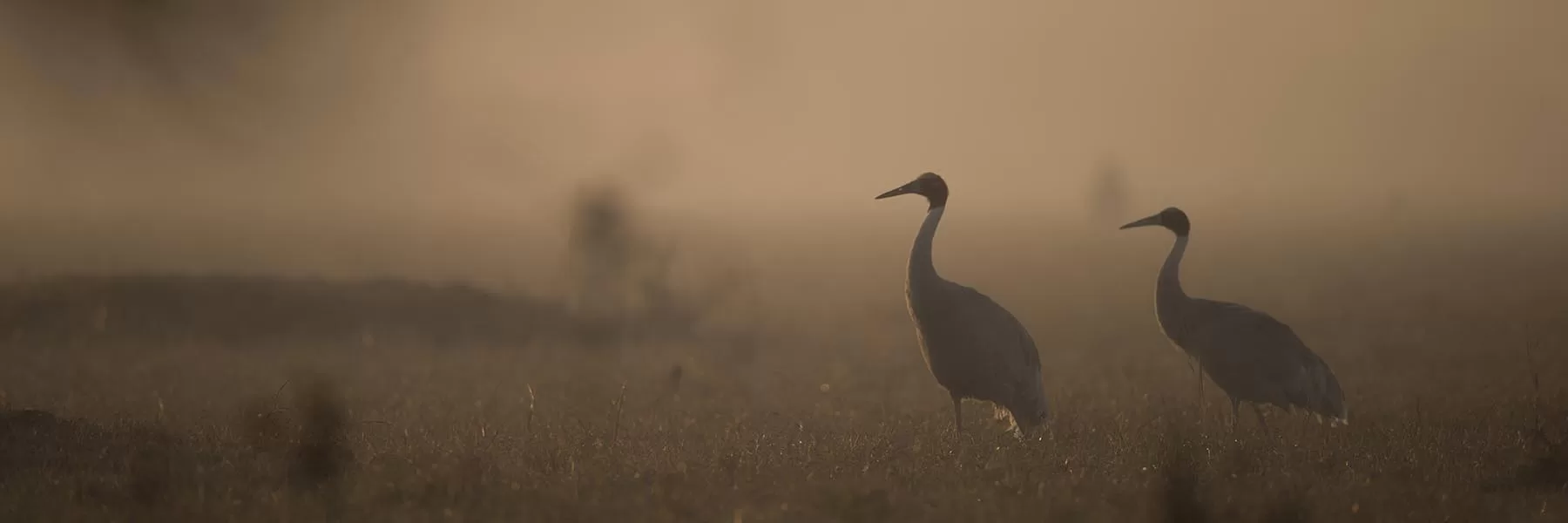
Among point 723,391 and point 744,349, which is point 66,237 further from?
point 723,391

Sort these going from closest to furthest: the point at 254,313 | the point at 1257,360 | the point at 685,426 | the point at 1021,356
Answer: the point at 1257,360
the point at 1021,356
the point at 685,426
the point at 254,313

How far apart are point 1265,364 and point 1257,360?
8 centimetres

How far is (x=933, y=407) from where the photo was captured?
14164 millimetres

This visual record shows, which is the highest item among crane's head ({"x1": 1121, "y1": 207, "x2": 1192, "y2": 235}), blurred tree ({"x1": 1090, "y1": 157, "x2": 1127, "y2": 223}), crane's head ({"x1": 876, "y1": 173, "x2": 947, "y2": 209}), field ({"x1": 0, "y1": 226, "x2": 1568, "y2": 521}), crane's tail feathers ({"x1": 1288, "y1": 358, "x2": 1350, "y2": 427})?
blurred tree ({"x1": 1090, "y1": 157, "x2": 1127, "y2": 223})

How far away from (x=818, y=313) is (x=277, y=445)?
23.0 m

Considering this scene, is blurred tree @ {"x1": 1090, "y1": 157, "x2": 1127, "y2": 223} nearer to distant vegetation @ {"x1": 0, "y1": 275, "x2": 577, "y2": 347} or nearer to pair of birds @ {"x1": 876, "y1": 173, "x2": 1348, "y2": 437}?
distant vegetation @ {"x1": 0, "y1": 275, "x2": 577, "y2": 347}

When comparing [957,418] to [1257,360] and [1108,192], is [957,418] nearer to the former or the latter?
[1257,360]

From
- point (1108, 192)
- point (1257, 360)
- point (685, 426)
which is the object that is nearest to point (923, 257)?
point (685, 426)

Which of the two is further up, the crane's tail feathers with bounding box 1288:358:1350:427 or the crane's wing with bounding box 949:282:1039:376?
the crane's wing with bounding box 949:282:1039:376

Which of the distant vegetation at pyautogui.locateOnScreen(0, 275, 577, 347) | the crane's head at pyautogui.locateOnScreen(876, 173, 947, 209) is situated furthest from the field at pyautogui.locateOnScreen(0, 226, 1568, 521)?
the crane's head at pyautogui.locateOnScreen(876, 173, 947, 209)

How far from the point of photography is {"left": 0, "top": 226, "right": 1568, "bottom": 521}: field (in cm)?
805

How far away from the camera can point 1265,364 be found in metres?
11.5

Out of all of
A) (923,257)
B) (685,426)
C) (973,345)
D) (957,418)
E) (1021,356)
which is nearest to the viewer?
(957,418)

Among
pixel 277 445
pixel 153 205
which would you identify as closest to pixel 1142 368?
pixel 277 445
